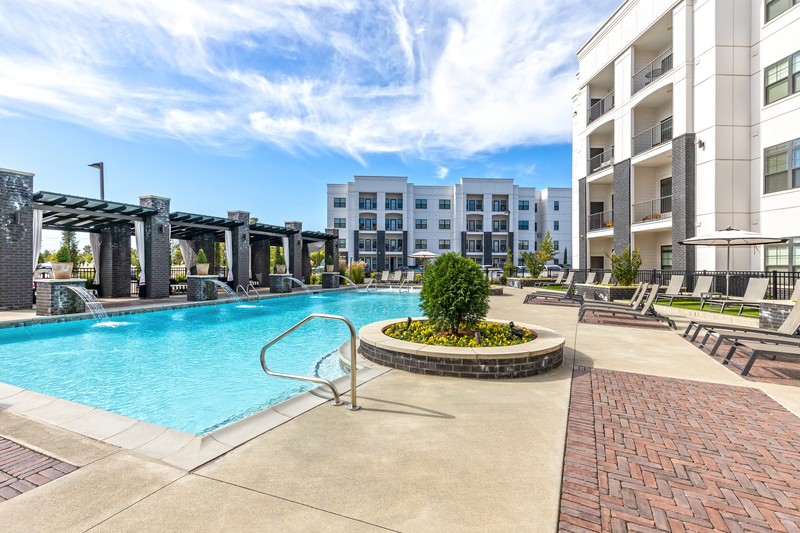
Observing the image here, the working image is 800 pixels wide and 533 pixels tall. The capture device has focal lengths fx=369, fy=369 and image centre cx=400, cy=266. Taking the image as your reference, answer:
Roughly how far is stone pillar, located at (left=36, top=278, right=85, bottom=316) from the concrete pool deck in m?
9.19

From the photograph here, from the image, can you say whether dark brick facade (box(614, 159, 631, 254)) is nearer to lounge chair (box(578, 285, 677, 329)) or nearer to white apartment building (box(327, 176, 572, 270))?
lounge chair (box(578, 285, 677, 329))

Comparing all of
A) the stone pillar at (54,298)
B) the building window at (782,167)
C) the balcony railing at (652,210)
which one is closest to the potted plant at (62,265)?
the stone pillar at (54,298)

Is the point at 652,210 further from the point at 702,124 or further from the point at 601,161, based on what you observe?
the point at 601,161

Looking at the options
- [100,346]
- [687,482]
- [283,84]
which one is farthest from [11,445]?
[283,84]

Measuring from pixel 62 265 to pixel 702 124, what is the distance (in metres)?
23.6

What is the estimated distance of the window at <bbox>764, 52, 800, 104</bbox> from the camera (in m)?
12.9

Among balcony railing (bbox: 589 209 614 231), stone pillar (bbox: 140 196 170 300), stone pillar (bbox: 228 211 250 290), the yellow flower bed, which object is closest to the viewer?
the yellow flower bed

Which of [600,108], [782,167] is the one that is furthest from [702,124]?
[600,108]

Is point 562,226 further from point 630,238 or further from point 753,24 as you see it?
point 753,24

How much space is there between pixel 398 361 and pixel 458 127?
19.9 m

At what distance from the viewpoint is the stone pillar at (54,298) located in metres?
10.4

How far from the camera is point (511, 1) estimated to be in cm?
1048

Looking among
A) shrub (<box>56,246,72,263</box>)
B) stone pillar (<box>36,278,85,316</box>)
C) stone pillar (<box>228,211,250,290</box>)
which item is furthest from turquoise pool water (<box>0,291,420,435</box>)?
stone pillar (<box>228,211,250,290</box>)

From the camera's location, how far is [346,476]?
8.06 feet
